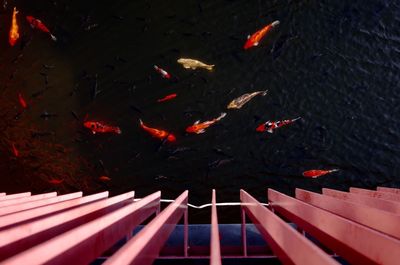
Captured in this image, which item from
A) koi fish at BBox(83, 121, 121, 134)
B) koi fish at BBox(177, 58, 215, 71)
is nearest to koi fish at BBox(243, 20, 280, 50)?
koi fish at BBox(177, 58, 215, 71)

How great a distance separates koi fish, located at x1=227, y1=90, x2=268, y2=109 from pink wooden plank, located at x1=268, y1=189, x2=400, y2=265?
3113mm

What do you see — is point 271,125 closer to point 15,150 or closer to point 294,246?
point 15,150

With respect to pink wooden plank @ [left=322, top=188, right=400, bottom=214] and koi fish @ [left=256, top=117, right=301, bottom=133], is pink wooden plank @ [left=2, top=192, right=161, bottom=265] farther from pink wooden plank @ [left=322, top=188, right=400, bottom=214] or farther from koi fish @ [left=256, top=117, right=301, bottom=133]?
koi fish @ [left=256, top=117, right=301, bottom=133]

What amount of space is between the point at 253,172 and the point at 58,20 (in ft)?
10.3

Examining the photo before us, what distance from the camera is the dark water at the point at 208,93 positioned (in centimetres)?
433

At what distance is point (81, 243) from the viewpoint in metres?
0.75

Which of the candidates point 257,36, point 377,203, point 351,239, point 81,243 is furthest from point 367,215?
point 257,36

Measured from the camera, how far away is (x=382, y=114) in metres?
4.38

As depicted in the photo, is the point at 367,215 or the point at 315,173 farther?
the point at 315,173

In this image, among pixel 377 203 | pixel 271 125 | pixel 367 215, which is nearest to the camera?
pixel 367 215

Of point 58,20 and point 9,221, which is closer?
point 9,221

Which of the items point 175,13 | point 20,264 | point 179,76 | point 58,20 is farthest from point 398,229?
point 58,20

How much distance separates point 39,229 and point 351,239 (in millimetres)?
759

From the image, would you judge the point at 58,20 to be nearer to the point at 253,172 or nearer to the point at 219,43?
the point at 219,43
